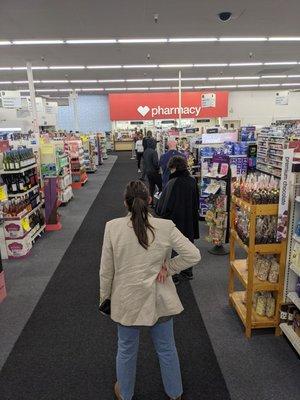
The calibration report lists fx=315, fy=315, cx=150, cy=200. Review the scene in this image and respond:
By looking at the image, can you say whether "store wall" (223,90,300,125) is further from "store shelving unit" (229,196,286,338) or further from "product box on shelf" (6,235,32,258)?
"store shelving unit" (229,196,286,338)

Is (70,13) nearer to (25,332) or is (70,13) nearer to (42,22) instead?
(42,22)

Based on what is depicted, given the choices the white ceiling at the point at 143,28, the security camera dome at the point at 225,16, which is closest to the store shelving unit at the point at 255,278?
the white ceiling at the point at 143,28

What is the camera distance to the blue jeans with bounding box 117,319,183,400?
208 cm

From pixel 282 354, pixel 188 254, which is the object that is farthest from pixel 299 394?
pixel 188 254

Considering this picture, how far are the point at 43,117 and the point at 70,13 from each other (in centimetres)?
649

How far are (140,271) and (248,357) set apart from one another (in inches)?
64.4

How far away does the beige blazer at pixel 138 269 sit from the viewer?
6.27 ft

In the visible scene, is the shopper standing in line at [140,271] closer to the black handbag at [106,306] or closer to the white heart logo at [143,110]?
the black handbag at [106,306]

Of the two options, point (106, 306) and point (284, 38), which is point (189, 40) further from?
point (106, 306)

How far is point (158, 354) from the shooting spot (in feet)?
7.11

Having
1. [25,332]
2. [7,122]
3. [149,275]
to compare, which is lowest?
[25,332]

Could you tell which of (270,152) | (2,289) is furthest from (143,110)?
(2,289)

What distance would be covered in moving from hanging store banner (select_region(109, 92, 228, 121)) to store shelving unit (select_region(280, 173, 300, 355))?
20057 millimetres

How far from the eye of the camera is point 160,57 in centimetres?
1103
